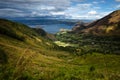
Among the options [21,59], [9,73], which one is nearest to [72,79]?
[9,73]

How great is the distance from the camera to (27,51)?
869 cm

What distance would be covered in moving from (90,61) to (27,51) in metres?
169

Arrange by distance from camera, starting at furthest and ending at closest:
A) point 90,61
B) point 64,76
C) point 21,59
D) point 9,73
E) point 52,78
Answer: point 90,61
point 64,76
point 52,78
point 9,73
point 21,59

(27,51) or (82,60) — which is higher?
(27,51)

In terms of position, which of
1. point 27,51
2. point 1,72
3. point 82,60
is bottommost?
point 82,60

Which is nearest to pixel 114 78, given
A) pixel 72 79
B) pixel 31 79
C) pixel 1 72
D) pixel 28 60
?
pixel 72 79

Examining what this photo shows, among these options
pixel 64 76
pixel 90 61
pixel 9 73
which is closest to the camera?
pixel 9 73

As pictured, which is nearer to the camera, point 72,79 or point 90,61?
point 72,79

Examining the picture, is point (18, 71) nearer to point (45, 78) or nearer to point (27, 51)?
point (27, 51)

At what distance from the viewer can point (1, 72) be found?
1070 centimetres

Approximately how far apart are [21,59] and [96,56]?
180 metres

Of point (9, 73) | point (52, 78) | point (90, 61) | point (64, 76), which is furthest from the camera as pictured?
point (90, 61)

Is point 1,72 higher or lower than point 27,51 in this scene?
lower

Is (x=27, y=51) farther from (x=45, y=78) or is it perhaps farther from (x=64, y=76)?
(x=64, y=76)
